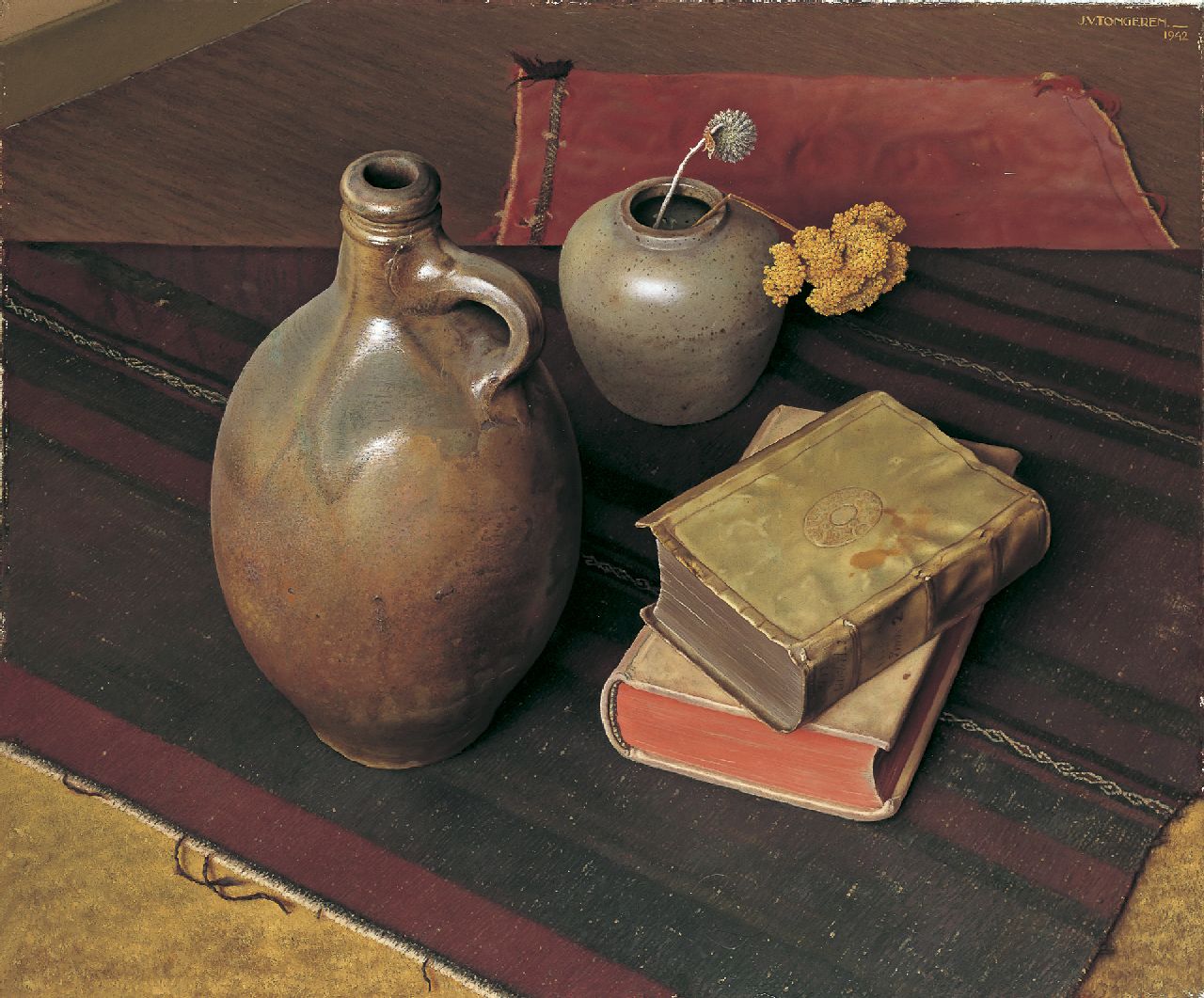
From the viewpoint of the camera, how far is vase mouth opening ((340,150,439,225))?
3.65ft

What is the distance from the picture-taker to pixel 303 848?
4.49 feet

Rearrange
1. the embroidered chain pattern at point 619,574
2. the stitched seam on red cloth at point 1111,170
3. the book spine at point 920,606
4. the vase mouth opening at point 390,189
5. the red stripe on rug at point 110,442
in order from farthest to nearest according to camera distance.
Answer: the stitched seam on red cloth at point 1111,170, the red stripe on rug at point 110,442, the embroidered chain pattern at point 619,574, the book spine at point 920,606, the vase mouth opening at point 390,189

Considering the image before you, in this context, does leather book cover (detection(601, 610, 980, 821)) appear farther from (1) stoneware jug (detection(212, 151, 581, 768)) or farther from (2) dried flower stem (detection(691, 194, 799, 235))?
(2) dried flower stem (detection(691, 194, 799, 235))

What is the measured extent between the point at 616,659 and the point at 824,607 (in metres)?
0.29

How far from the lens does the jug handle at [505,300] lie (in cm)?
114

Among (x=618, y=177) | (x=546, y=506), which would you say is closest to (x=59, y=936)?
(x=546, y=506)

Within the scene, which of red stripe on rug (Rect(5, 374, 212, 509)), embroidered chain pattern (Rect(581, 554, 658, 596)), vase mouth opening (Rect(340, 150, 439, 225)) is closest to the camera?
vase mouth opening (Rect(340, 150, 439, 225))

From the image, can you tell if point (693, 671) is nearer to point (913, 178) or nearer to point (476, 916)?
point (476, 916)

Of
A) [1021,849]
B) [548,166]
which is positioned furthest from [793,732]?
[548,166]

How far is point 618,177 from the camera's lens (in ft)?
6.39

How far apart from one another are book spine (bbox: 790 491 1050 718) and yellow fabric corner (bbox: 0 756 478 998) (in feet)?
1.29

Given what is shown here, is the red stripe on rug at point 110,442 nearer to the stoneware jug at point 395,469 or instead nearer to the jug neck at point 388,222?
the stoneware jug at point 395,469
